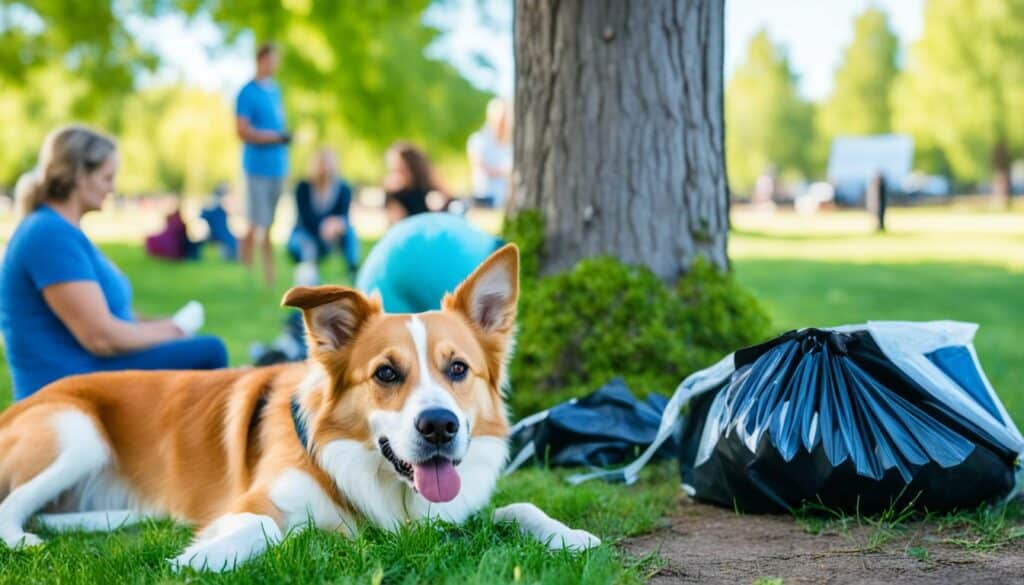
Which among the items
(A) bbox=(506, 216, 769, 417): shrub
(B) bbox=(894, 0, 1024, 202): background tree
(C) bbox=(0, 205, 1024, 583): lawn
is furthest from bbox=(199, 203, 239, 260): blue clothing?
(B) bbox=(894, 0, 1024, 202): background tree

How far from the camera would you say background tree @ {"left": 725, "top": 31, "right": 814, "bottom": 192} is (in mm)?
59750

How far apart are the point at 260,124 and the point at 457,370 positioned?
9.06 metres

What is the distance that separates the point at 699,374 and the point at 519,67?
2384 millimetres

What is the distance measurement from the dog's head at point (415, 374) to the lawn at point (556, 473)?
271 millimetres

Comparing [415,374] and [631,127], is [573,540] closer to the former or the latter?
[415,374]

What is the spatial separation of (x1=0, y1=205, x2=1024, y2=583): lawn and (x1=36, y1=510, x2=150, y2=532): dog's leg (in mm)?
122

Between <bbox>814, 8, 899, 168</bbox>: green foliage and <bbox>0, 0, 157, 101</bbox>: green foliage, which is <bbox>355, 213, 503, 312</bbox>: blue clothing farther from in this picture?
<bbox>814, 8, 899, 168</bbox>: green foliage

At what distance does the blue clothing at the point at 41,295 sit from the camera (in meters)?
4.60

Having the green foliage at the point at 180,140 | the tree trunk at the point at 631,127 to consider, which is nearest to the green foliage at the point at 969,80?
the green foliage at the point at 180,140

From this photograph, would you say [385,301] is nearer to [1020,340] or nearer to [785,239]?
[1020,340]

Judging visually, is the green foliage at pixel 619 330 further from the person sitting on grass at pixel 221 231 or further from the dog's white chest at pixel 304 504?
the person sitting on grass at pixel 221 231

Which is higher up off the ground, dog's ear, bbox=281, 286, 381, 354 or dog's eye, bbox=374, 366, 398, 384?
dog's ear, bbox=281, 286, 381, 354

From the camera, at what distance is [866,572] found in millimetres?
3189

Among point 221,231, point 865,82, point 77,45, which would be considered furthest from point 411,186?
point 865,82
